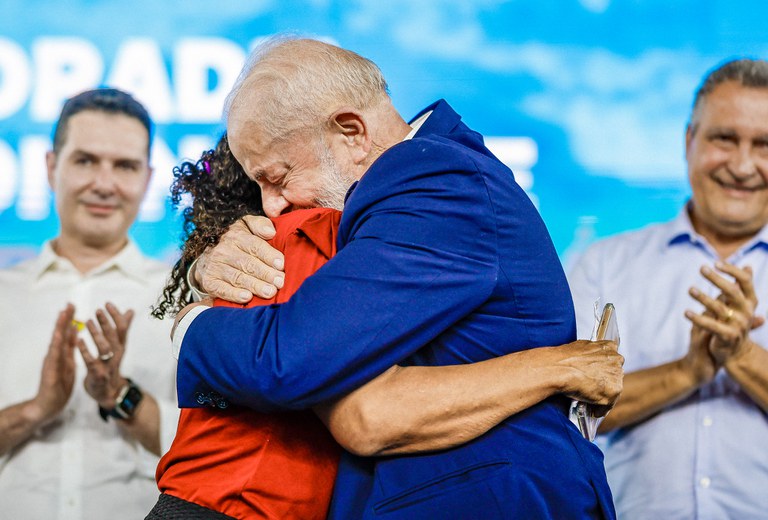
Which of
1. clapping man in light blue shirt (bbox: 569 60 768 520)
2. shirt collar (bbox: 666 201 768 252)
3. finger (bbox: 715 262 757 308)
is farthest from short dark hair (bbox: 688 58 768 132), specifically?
finger (bbox: 715 262 757 308)

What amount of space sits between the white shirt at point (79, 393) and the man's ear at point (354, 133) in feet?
5.52

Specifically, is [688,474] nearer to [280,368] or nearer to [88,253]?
[280,368]

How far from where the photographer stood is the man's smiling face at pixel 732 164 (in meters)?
3.15

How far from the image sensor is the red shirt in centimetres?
155

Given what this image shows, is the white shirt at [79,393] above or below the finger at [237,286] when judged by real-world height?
below

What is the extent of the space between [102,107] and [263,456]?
2.29m

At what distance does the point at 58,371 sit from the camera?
3.22 m

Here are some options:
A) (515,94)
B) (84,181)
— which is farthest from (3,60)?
(515,94)

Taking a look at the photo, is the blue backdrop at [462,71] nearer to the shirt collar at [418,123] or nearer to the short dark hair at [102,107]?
the short dark hair at [102,107]

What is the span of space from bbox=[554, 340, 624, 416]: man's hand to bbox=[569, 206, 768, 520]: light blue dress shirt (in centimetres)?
139

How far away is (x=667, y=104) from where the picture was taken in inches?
145

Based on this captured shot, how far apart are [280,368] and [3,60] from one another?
2.74 metres

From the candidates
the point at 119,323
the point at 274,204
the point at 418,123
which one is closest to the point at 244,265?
the point at 274,204

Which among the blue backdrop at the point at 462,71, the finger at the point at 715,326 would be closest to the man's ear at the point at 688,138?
the blue backdrop at the point at 462,71
